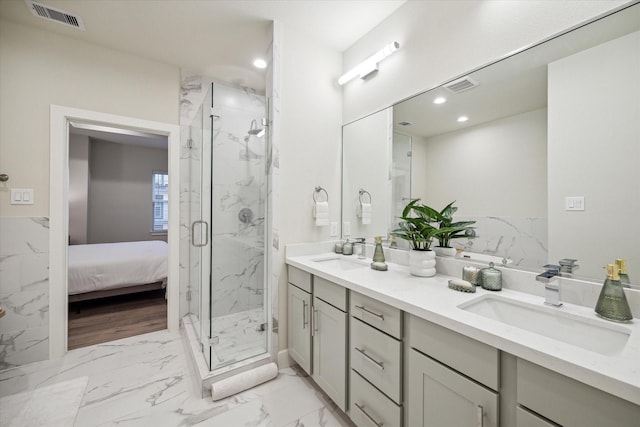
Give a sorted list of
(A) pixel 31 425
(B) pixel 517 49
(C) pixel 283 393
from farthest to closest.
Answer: (C) pixel 283 393 < (A) pixel 31 425 < (B) pixel 517 49

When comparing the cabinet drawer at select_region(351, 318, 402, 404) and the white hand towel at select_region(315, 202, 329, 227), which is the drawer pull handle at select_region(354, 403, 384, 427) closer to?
the cabinet drawer at select_region(351, 318, 402, 404)

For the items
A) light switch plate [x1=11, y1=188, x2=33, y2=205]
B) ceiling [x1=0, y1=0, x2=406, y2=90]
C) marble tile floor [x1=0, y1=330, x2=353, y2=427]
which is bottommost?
marble tile floor [x1=0, y1=330, x2=353, y2=427]

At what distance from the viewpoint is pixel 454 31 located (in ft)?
5.00

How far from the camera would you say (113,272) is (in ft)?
10.0

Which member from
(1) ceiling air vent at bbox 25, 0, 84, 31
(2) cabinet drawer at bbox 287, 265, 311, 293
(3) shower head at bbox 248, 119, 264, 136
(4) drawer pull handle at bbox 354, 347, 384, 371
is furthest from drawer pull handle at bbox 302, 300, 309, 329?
(1) ceiling air vent at bbox 25, 0, 84, 31

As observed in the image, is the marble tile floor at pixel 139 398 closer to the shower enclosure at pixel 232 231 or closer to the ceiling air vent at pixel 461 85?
the shower enclosure at pixel 232 231

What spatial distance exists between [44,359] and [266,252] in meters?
1.95

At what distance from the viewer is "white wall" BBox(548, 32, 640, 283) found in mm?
954

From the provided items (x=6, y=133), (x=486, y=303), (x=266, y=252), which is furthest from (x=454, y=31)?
(x=6, y=133)

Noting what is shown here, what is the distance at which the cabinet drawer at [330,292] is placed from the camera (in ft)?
4.74

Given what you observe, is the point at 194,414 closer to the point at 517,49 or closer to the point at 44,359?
the point at 44,359

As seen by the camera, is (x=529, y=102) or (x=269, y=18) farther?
(x=269, y=18)

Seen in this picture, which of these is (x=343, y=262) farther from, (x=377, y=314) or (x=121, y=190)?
(x=121, y=190)

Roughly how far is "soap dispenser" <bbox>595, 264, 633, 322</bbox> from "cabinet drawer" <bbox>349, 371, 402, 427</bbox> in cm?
84
